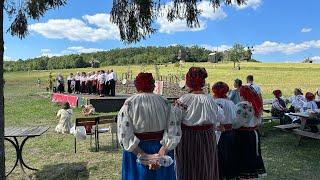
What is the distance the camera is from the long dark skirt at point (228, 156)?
217 inches

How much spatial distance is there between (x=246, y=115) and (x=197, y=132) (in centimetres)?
103

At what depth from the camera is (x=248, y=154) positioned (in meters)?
5.59

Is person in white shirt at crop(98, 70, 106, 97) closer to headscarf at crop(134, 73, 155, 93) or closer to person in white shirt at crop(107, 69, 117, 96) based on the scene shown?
person in white shirt at crop(107, 69, 117, 96)

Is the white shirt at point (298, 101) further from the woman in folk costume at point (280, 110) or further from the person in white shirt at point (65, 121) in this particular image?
the person in white shirt at point (65, 121)

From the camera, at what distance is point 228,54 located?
98.2 metres

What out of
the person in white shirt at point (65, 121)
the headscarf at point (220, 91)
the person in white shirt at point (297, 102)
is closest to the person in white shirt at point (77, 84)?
the person in white shirt at point (65, 121)

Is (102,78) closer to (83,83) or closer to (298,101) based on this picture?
(83,83)

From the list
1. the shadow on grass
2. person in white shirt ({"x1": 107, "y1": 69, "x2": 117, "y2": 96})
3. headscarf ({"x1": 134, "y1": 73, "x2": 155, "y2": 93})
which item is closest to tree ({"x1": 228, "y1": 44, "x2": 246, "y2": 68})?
person in white shirt ({"x1": 107, "y1": 69, "x2": 117, "y2": 96})

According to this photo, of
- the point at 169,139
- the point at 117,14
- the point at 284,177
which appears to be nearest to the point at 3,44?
the point at 117,14

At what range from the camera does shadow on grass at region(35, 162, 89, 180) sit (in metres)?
7.05

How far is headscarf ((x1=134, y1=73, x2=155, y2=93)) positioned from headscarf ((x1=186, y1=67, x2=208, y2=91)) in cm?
68

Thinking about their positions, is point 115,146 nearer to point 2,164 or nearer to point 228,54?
point 2,164

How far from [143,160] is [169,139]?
291 mm

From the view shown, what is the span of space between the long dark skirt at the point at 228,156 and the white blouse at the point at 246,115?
210mm
